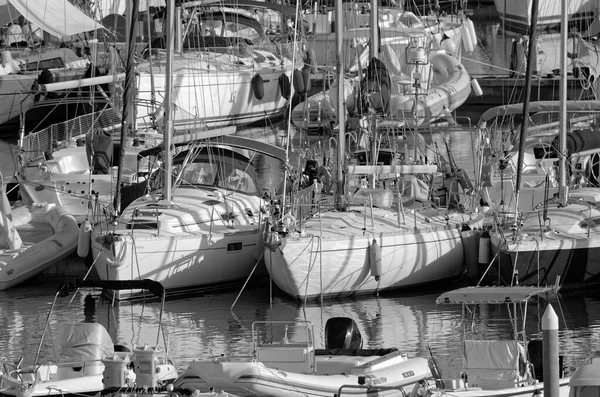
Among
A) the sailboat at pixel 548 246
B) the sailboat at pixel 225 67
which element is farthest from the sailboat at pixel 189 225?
the sailboat at pixel 225 67

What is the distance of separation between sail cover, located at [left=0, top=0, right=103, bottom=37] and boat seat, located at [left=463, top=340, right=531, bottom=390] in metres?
21.0

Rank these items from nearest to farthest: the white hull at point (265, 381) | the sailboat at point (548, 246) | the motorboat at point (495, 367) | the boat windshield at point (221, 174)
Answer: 1. the white hull at point (265, 381)
2. the motorboat at point (495, 367)
3. the sailboat at point (548, 246)
4. the boat windshield at point (221, 174)

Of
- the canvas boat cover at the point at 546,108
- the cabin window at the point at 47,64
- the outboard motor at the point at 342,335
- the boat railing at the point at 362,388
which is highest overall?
the canvas boat cover at the point at 546,108

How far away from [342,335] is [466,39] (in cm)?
4319

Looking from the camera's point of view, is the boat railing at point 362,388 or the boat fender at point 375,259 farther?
the boat fender at point 375,259

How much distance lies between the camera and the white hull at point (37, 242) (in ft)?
107

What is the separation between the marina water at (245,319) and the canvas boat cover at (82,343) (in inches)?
78.1

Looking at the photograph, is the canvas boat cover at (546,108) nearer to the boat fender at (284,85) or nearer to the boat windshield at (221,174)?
the boat windshield at (221,174)

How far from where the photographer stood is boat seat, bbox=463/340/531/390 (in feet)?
73.4

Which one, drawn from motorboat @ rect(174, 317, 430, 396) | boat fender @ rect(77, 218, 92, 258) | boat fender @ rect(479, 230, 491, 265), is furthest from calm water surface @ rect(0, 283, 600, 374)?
motorboat @ rect(174, 317, 430, 396)

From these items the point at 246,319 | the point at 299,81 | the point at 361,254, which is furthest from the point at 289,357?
the point at 299,81

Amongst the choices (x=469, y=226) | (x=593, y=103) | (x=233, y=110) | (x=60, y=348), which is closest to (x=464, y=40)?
(x=233, y=110)

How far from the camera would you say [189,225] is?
3209 cm

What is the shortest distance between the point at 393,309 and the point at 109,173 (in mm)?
9425
